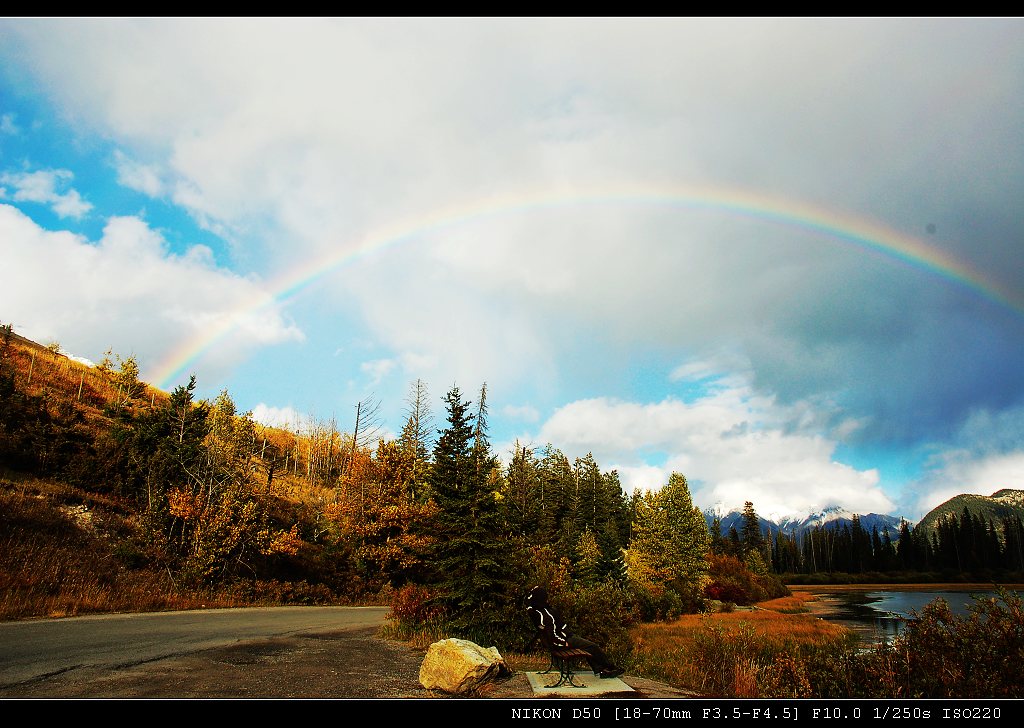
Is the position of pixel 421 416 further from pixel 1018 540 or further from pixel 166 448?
pixel 1018 540

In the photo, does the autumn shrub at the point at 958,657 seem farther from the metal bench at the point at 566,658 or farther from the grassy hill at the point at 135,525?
the grassy hill at the point at 135,525

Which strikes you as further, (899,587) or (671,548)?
(899,587)

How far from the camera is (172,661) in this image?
425 inches

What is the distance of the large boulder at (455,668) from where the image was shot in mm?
→ 9664

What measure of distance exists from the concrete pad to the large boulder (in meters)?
0.95

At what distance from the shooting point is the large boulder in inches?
380

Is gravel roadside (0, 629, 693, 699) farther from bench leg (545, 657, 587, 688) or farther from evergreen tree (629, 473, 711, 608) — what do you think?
evergreen tree (629, 473, 711, 608)

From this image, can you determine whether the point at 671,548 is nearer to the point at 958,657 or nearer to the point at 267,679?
the point at 958,657

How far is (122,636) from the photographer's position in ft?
44.5

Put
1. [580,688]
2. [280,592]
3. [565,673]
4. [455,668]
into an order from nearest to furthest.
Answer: [580,688] → [455,668] → [565,673] → [280,592]

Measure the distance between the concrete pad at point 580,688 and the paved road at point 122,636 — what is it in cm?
733

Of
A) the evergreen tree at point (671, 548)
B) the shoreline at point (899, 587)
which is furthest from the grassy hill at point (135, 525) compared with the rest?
the shoreline at point (899, 587)

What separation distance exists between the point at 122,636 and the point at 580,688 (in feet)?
37.0

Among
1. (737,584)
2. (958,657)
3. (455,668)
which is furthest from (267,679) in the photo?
(737,584)
